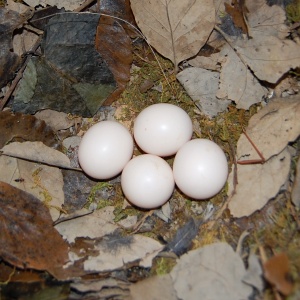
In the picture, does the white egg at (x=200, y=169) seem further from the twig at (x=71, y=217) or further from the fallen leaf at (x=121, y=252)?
the twig at (x=71, y=217)

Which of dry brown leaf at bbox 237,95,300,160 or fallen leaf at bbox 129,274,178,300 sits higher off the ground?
dry brown leaf at bbox 237,95,300,160

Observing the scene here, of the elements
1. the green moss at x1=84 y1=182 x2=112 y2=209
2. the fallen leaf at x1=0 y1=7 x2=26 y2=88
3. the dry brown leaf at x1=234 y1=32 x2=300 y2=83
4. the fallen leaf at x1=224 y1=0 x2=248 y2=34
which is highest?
the fallen leaf at x1=224 y1=0 x2=248 y2=34

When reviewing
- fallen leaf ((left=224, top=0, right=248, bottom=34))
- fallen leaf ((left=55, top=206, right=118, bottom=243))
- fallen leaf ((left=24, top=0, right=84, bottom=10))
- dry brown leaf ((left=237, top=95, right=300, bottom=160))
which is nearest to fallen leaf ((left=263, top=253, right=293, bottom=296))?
dry brown leaf ((left=237, top=95, right=300, bottom=160))

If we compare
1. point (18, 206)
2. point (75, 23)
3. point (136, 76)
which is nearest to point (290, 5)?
point (136, 76)

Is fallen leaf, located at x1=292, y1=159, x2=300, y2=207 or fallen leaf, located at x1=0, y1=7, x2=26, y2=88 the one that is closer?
fallen leaf, located at x1=292, y1=159, x2=300, y2=207

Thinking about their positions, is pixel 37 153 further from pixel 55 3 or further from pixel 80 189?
pixel 55 3

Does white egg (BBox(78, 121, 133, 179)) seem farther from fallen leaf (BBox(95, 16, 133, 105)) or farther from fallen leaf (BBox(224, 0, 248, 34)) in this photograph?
fallen leaf (BBox(224, 0, 248, 34))

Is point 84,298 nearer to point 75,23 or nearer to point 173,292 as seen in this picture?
point 173,292
